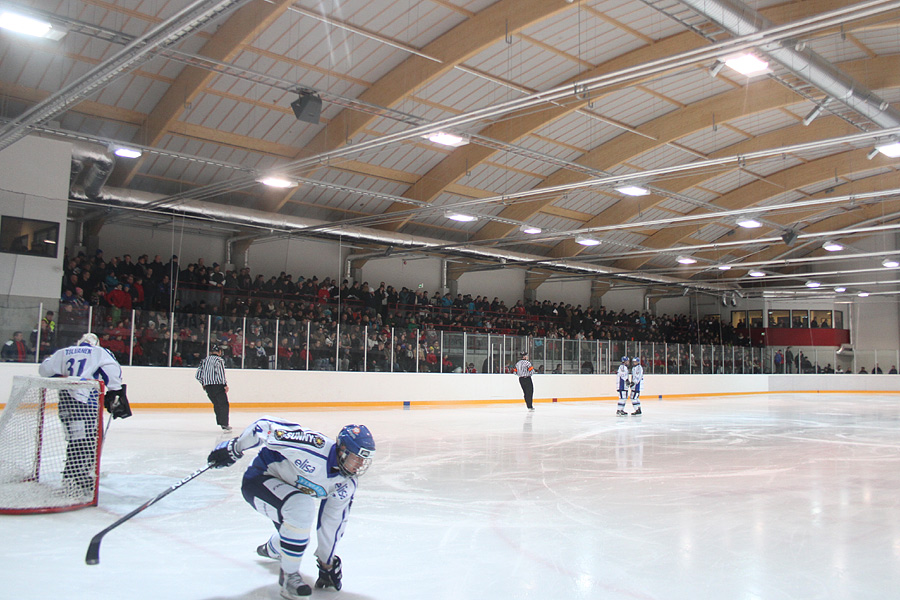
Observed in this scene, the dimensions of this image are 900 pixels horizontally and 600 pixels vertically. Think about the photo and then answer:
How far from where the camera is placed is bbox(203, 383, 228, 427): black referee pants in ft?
32.3

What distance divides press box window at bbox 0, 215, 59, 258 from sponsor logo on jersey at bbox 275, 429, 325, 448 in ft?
36.3

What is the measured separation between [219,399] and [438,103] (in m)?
9.18

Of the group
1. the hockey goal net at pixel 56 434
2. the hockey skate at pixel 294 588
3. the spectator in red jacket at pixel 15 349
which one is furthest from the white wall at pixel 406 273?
the hockey skate at pixel 294 588

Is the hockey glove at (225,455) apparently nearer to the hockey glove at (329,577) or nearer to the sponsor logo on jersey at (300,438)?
the sponsor logo on jersey at (300,438)

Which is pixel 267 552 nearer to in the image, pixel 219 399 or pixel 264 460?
pixel 264 460

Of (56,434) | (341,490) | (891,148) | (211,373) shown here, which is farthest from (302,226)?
(341,490)

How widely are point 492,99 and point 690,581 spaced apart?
1421 cm

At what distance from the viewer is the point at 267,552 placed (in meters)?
3.85

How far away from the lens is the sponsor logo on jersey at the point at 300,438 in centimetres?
348

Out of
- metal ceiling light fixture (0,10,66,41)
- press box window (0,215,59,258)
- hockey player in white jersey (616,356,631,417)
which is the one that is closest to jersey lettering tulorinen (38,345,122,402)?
metal ceiling light fixture (0,10,66,41)

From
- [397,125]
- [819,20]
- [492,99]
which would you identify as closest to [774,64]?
[819,20]

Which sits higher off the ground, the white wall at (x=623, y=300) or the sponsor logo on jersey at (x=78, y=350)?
the white wall at (x=623, y=300)

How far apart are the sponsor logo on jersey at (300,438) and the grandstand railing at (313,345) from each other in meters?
10.4

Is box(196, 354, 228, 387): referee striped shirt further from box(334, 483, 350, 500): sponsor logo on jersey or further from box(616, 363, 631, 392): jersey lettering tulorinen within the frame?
box(616, 363, 631, 392): jersey lettering tulorinen
